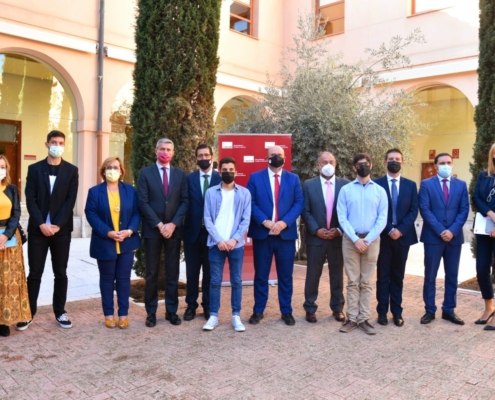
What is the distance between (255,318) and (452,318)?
7.57 feet

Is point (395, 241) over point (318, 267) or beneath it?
over

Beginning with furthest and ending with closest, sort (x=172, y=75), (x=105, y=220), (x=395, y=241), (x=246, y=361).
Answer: (x=172, y=75)
(x=395, y=241)
(x=105, y=220)
(x=246, y=361)

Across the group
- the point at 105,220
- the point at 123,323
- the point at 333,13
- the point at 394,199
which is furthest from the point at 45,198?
the point at 333,13

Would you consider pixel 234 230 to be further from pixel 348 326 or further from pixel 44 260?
pixel 44 260

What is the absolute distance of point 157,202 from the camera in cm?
527

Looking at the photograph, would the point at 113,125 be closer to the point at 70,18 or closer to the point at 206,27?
the point at 70,18

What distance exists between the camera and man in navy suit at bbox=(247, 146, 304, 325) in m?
5.40

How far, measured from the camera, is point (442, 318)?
18.3 feet

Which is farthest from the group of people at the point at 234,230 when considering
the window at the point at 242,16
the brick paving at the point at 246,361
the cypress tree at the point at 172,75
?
the window at the point at 242,16

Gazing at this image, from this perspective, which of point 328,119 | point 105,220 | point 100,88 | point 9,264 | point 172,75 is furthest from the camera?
point 100,88

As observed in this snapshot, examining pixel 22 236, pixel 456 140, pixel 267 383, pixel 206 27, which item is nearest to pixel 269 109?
pixel 206 27

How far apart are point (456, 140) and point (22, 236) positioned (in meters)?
14.3

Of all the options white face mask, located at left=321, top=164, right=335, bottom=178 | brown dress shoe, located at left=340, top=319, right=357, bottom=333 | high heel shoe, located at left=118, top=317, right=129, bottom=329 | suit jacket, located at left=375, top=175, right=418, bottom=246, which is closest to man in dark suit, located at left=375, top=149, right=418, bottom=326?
suit jacket, located at left=375, top=175, right=418, bottom=246

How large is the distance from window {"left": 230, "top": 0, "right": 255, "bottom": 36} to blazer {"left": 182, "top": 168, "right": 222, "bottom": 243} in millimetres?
10944
